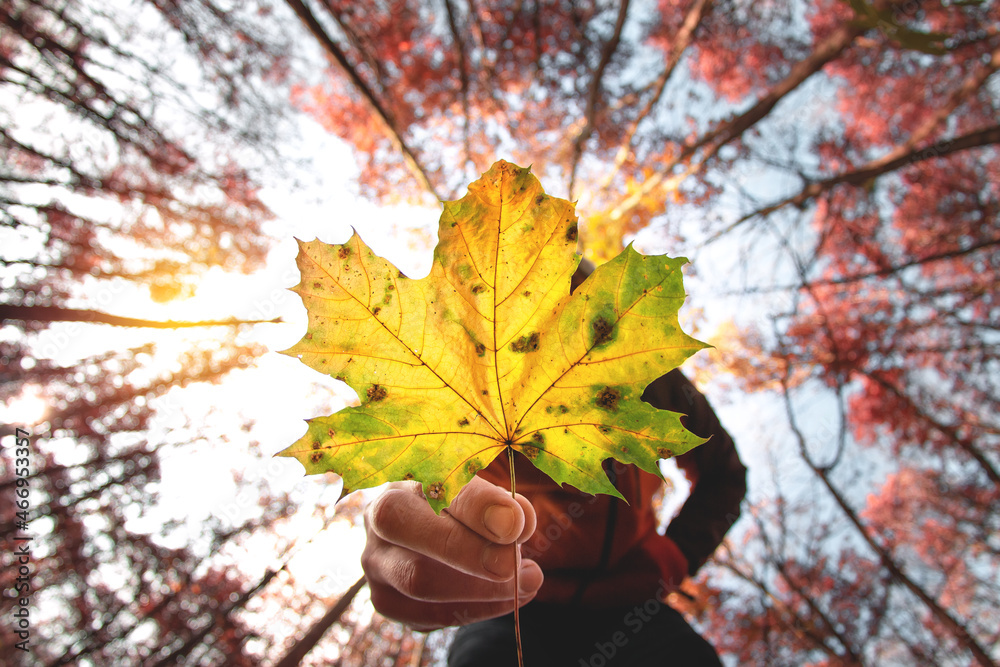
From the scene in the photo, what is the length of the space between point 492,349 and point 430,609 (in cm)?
82

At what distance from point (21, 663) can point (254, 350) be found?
6.68m

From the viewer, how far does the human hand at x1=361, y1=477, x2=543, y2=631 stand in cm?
95

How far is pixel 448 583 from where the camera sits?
3.50ft

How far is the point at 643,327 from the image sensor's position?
34.3 inches

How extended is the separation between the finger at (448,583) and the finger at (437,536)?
0.08 metres

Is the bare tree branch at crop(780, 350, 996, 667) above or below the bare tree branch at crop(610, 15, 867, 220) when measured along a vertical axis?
below

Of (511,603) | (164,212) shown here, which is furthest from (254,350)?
(511,603)

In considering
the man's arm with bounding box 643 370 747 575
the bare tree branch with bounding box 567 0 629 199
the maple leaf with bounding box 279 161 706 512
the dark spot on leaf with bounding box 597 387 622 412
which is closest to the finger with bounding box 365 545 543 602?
the maple leaf with bounding box 279 161 706 512

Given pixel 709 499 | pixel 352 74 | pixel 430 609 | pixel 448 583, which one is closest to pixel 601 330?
pixel 448 583

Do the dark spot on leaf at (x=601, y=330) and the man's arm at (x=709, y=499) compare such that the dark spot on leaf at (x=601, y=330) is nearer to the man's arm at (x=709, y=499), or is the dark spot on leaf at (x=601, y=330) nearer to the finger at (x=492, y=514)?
the finger at (x=492, y=514)

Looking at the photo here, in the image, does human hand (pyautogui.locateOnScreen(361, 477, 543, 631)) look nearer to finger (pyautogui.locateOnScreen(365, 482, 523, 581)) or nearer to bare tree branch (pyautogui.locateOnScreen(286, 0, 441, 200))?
finger (pyautogui.locateOnScreen(365, 482, 523, 581))

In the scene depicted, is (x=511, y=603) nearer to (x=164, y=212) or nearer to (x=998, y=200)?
(x=164, y=212)

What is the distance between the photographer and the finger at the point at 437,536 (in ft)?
3.13

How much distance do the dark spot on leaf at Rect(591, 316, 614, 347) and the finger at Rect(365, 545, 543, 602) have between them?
0.61 metres
